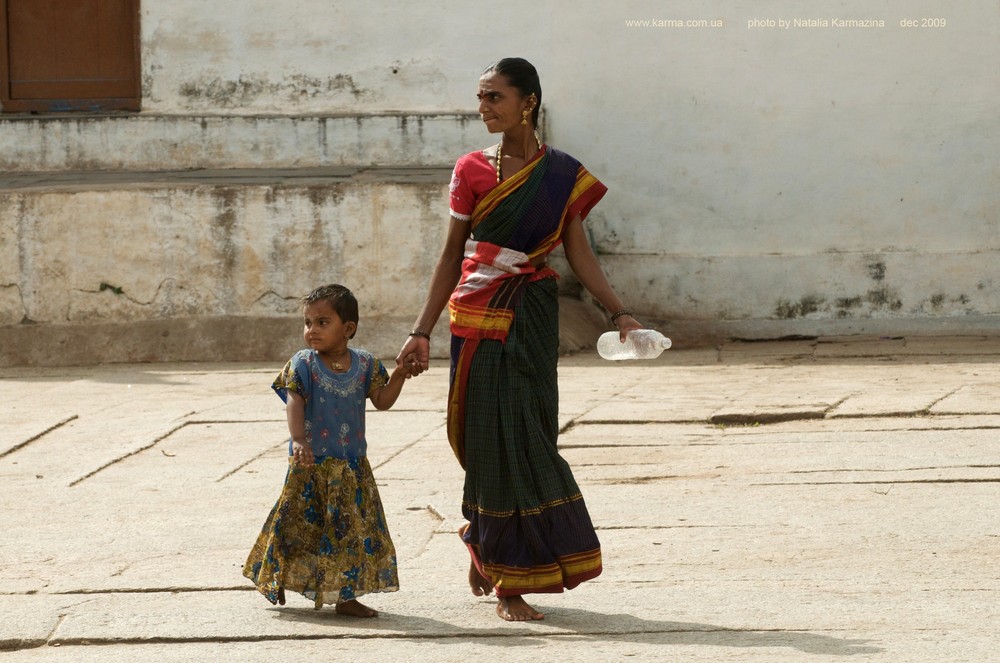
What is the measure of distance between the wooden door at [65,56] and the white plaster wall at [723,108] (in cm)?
43

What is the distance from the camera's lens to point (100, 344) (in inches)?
426

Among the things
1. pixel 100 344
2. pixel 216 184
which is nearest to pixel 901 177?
pixel 216 184

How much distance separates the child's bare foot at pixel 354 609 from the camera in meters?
4.06

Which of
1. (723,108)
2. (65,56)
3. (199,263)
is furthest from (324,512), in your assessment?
(65,56)

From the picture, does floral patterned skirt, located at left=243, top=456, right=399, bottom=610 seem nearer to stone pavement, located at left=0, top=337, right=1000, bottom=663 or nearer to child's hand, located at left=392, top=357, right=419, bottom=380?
stone pavement, located at left=0, top=337, right=1000, bottom=663

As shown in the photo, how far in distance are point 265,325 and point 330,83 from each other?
228 centimetres

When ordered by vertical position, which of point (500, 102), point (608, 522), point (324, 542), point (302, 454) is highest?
point (500, 102)

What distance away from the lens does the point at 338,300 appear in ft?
13.4

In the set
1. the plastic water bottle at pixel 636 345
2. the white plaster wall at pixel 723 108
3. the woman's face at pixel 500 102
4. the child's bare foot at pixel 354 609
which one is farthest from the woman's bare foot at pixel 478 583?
the white plaster wall at pixel 723 108

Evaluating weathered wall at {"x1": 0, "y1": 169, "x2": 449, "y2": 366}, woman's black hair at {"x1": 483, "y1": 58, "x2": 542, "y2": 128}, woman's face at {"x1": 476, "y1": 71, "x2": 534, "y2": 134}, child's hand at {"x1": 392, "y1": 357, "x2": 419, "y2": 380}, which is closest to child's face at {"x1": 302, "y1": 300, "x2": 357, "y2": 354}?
child's hand at {"x1": 392, "y1": 357, "x2": 419, "y2": 380}

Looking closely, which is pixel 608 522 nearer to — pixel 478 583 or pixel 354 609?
pixel 478 583

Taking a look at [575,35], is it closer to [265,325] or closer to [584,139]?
[584,139]

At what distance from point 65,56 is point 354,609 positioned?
369 inches

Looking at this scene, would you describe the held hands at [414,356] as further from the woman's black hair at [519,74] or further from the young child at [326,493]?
the woman's black hair at [519,74]
